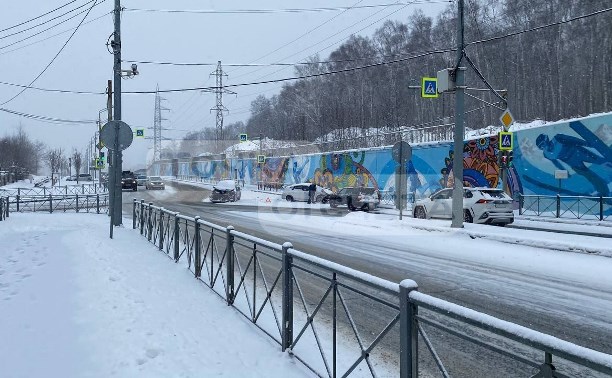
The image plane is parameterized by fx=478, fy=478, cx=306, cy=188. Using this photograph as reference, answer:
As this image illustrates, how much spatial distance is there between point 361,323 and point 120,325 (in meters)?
2.92

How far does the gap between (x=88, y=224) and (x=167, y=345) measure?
14.2 m

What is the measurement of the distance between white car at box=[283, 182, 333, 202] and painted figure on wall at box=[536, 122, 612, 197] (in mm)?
15401

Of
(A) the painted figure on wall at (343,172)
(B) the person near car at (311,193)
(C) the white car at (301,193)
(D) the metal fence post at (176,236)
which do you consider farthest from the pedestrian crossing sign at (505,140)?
(B) the person near car at (311,193)

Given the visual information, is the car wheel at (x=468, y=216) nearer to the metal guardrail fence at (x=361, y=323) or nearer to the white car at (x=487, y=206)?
the white car at (x=487, y=206)

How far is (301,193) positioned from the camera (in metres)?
35.5

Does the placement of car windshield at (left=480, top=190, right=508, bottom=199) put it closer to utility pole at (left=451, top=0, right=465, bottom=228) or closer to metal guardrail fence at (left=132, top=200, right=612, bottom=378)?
utility pole at (left=451, top=0, right=465, bottom=228)

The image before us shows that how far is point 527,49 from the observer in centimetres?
4862

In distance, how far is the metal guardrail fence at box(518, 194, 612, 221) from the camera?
67.2 feet

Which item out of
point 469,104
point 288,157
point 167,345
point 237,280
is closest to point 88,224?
point 237,280

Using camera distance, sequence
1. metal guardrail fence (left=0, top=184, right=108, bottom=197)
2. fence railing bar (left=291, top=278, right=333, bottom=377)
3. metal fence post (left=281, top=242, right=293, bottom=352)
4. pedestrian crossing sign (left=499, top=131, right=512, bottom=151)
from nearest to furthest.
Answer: fence railing bar (left=291, top=278, right=333, bottom=377), metal fence post (left=281, top=242, right=293, bottom=352), pedestrian crossing sign (left=499, top=131, right=512, bottom=151), metal guardrail fence (left=0, top=184, right=108, bottom=197)

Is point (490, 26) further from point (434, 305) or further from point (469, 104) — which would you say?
point (434, 305)

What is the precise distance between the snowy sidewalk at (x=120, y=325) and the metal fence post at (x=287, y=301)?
6.9 inches

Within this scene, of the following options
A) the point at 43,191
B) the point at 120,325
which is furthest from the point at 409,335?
the point at 43,191

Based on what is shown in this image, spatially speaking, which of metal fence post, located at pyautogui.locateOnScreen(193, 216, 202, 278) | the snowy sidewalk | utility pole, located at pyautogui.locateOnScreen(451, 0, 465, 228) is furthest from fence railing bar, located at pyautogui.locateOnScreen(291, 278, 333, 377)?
utility pole, located at pyautogui.locateOnScreen(451, 0, 465, 228)
